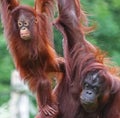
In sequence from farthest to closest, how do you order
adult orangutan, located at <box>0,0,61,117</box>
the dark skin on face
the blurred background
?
the blurred background
adult orangutan, located at <box>0,0,61,117</box>
the dark skin on face

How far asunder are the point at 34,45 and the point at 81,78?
618 millimetres

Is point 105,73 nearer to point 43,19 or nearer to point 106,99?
point 106,99

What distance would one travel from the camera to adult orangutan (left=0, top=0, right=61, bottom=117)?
24.1 ft

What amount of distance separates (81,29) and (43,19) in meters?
0.43

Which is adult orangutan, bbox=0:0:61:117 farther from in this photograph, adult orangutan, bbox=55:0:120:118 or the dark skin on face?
the dark skin on face

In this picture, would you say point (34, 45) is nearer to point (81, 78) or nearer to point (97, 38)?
point (81, 78)

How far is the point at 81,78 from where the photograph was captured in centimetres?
705

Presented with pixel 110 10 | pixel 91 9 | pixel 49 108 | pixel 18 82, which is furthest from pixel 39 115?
pixel 110 10

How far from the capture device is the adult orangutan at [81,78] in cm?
701

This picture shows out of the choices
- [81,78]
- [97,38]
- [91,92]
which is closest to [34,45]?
[81,78]

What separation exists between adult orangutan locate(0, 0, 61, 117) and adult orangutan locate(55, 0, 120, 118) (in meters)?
0.16

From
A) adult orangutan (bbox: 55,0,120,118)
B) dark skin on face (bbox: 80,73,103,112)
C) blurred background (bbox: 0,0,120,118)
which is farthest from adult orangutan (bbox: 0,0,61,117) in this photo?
blurred background (bbox: 0,0,120,118)

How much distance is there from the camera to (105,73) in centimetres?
704

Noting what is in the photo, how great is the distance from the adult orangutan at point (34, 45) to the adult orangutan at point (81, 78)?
16 cm
